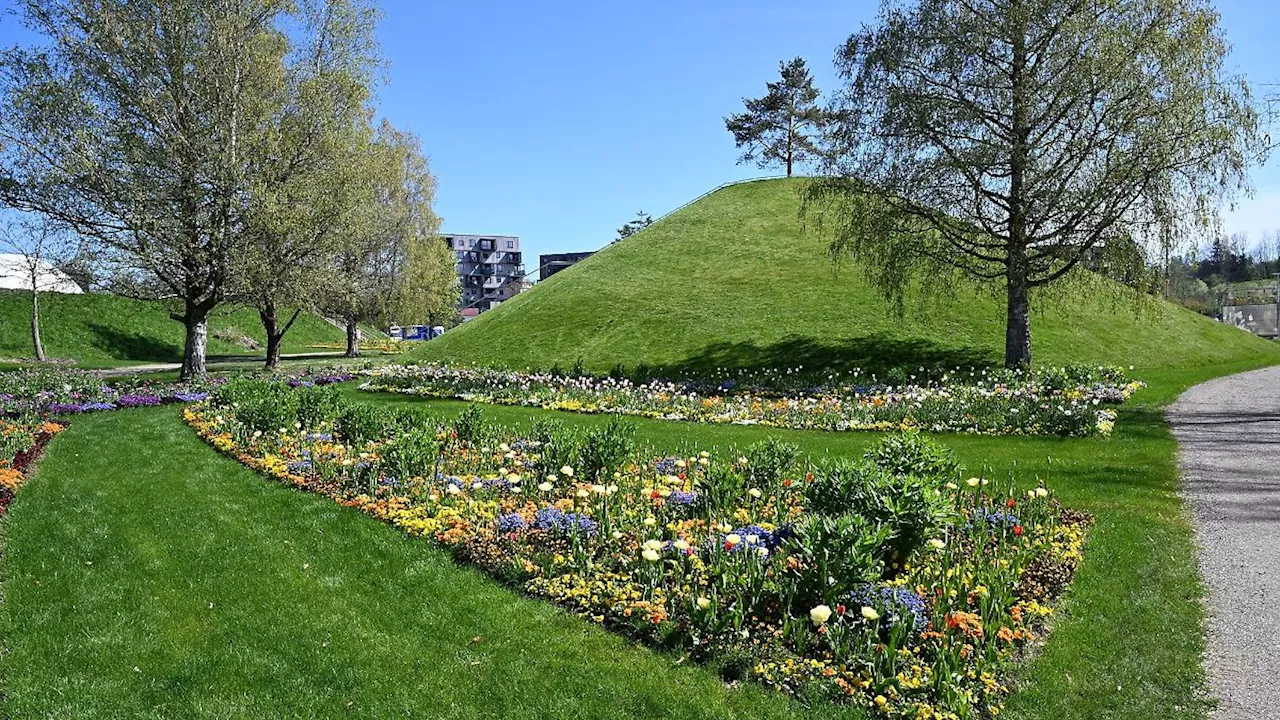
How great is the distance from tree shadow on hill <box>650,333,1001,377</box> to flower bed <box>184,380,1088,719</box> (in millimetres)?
11973

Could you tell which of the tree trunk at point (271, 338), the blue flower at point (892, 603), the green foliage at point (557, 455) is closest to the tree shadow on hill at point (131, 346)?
the tree trunk at point (271, 338)

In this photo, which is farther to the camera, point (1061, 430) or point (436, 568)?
point (1061, 430)

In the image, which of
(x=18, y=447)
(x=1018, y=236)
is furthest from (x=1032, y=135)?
(x=18, y=447)

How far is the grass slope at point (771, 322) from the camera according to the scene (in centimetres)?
2261


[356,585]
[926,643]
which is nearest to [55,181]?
[356,585]

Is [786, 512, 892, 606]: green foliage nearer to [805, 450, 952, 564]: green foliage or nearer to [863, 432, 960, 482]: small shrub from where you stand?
[805, 450, 952, 564]: green foliage

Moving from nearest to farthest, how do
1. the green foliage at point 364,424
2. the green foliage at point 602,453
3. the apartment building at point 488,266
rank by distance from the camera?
the green foliage at point 602,453 < the green foliage at point 364,424 < the apartment building at point 488,266

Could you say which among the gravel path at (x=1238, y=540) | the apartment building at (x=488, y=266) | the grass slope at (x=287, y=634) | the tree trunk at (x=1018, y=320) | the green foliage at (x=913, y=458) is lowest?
the grass slope at (x=287, y=634)

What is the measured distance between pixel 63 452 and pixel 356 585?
29.1 feet

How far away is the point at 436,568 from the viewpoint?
21.5ft

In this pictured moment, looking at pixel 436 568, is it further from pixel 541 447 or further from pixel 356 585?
pixel 541 447

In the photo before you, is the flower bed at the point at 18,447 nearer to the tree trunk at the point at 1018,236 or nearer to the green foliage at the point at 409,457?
the green foliage at the point at 409,457

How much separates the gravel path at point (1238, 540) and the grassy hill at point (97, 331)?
3662 centimetres

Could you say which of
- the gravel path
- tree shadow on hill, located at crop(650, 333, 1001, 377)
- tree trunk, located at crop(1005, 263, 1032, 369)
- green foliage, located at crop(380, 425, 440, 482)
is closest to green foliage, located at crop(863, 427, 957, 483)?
the gravel path
